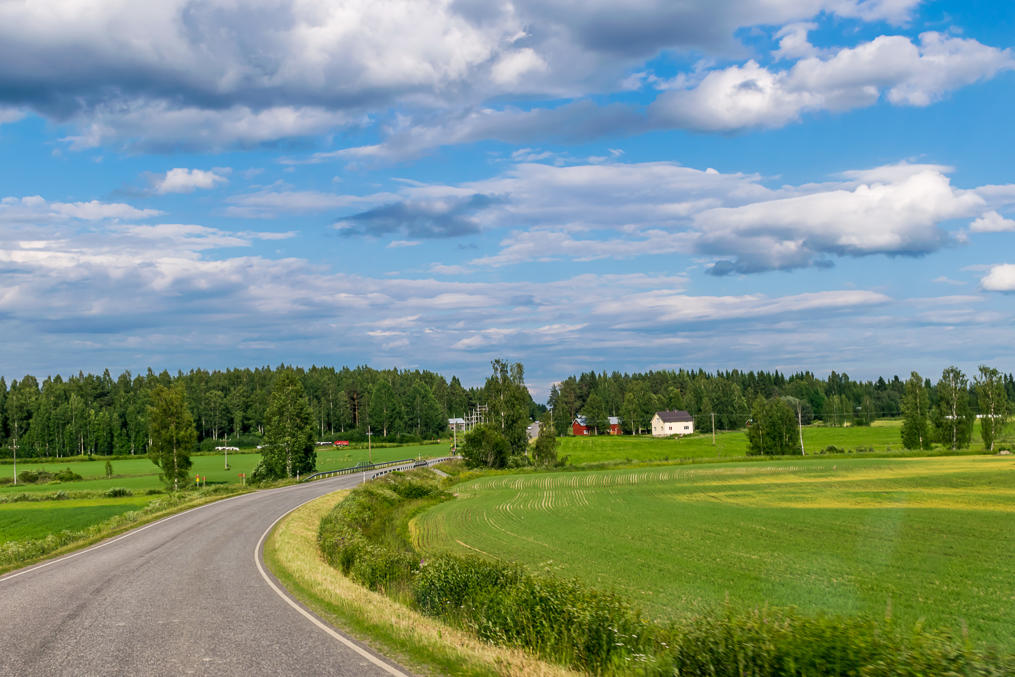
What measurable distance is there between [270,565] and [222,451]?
16143 cm

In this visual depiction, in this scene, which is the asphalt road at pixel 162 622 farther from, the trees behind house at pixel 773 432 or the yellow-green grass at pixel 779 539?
the trees behind house at pixel 773 432

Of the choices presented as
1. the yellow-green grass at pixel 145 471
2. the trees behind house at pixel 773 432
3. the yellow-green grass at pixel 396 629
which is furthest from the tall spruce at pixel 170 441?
the trees behind house at pixel 773 432

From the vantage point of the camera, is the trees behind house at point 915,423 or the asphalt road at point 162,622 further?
the trees behind house at point 915,423

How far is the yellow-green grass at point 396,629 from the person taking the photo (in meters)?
11.8

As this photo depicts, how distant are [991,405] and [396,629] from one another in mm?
130844

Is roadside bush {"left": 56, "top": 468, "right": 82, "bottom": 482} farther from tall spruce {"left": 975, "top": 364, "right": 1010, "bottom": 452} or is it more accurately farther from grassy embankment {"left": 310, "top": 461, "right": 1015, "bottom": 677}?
tall spruce {"left": 975, "top": 364, "right": 1010, "bottom": 452}

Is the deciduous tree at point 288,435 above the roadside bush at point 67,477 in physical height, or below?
above

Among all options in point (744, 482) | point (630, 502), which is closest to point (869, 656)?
point (630, 502)

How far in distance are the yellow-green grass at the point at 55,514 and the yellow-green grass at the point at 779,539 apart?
25.4m

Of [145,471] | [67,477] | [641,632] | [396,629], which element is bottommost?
[145,471]

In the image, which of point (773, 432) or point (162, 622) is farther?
point (773, 432)

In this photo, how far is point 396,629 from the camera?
1452 centimetres

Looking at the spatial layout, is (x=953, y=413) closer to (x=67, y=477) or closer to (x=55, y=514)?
(x=55, y=514)

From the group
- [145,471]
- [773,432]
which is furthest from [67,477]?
[773,432]
